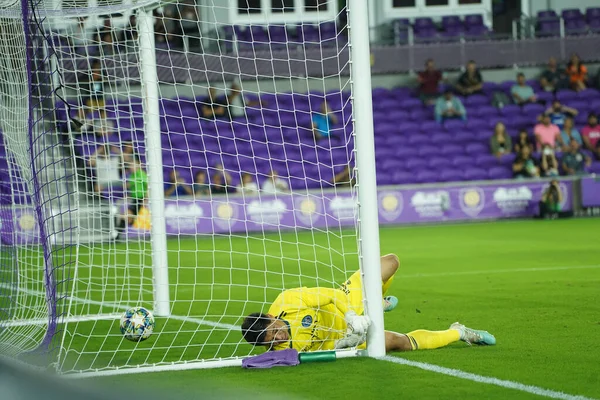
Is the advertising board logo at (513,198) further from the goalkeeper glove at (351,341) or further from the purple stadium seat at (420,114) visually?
the goalkeeper glove at (351,341)

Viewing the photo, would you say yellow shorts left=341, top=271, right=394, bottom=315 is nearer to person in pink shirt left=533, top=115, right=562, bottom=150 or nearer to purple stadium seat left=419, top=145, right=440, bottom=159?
person in pink shirt left=533, top=115, right=562, bottom=150

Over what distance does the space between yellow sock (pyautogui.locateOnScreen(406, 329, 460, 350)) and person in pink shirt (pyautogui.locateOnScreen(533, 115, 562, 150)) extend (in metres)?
16.9

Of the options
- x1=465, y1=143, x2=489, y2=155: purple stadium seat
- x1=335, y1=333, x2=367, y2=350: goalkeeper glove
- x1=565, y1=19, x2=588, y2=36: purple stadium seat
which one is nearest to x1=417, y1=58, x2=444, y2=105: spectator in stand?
x1=465, y1=143, x2=489, y2=155: purple stadium seat

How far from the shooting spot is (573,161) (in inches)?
851

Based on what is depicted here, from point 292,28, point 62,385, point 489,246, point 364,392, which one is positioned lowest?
point 489,246

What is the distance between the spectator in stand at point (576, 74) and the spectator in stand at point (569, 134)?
2122 millimetres

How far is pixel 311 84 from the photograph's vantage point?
79.8ft

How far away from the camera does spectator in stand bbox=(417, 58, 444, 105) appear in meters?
23.9

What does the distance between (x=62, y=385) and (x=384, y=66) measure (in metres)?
23.9

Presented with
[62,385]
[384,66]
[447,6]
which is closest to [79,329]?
[62,385]

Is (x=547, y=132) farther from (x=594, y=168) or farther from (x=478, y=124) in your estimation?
(x=478, y=124)

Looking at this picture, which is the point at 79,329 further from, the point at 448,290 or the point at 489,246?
the point at 489,246

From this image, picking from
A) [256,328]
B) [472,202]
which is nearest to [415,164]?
[472,202]

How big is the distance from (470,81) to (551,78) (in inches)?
83.0
